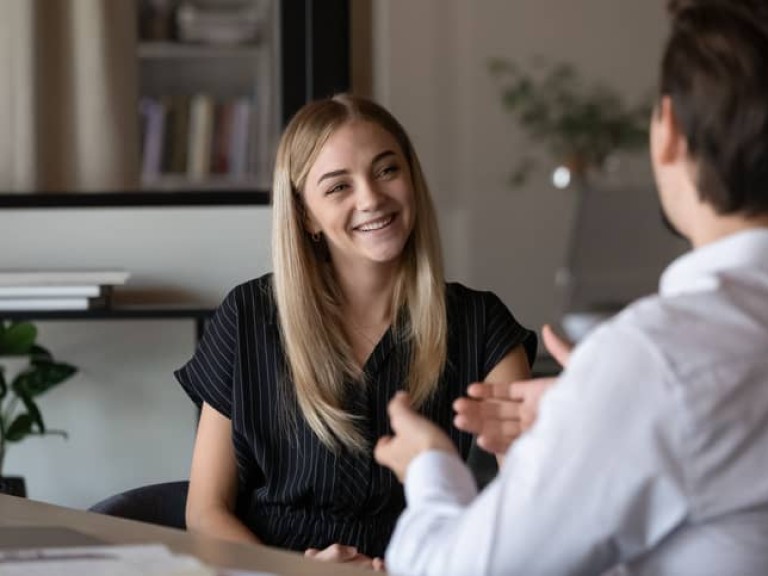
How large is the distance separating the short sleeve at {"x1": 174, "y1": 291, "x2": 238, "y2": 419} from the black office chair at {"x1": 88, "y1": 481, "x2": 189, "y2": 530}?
0.14 metres

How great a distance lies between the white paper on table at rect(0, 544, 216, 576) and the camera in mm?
1400

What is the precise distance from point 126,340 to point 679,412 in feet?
9.21

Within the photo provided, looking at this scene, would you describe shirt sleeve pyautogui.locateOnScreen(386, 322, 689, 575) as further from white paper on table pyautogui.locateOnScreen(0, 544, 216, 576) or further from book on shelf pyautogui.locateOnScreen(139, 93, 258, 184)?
book on shelf pyautogui.locateOnScreen(139, 93, 258, 184)

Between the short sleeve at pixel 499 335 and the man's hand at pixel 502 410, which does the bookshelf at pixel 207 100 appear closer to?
the short sleeve at pixel 499 335

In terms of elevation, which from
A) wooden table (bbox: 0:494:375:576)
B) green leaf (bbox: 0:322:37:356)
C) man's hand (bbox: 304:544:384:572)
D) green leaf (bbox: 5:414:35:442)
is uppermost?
wooden table (bbox: 0:494:375:576)

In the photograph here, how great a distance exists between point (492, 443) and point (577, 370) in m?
0.40

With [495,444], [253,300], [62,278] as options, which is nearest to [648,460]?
[495,444]

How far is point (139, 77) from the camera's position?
3836 millimetres

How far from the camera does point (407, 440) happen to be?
4.35ft

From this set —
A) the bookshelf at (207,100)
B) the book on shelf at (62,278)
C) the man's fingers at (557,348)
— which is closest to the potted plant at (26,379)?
the book on shelf at (62,278)

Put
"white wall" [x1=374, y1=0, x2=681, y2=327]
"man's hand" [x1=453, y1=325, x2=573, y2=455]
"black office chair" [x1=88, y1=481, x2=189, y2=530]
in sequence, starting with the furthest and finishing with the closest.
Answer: "white wall" [x1=374, y1=0, x2=681, y2=327]
"black office chair" [x1=88, y1=481, x2=189, y2=530]
"man's hand" [x1=453, y1=325, x2=573, y2=455]

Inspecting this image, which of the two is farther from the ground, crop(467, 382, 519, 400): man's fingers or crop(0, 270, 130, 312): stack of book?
crop(467, 382, 519, 400): man's fingers

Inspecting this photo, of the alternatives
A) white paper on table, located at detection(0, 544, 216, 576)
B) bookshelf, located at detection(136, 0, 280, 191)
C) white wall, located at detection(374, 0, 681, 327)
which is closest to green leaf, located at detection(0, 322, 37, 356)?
bookshelf, located at detection(136, 0, 280, 191)

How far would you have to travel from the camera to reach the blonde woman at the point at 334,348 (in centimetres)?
231
